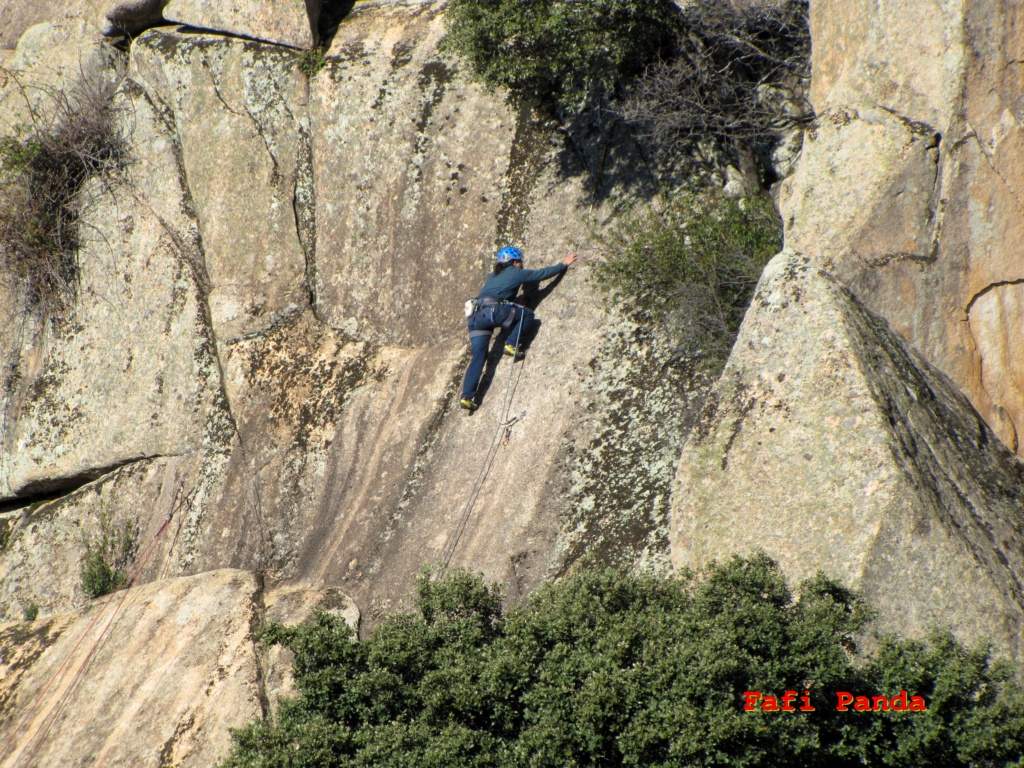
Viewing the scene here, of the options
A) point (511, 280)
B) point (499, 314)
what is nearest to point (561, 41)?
point (511, 280)

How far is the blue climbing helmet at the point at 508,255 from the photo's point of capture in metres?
10.9

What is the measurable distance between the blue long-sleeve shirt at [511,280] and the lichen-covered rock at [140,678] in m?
4.43

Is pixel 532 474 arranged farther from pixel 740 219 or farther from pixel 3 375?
pixel 3 375

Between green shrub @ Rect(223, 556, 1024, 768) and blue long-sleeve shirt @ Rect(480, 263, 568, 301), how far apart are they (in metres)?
4.06

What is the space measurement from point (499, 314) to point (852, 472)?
15.0ft

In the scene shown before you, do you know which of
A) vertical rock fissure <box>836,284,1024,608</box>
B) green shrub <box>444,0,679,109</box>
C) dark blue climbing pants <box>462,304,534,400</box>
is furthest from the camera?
green shrub <box>444,0,679,109</box>

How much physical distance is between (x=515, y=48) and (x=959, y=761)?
9.09 meters

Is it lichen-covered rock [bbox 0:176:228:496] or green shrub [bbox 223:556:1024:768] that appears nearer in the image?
green shrub [bbox 223:556:1024:768]

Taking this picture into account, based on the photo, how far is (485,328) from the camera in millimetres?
10789

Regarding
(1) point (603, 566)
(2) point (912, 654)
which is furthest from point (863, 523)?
(1) point (603, 566)

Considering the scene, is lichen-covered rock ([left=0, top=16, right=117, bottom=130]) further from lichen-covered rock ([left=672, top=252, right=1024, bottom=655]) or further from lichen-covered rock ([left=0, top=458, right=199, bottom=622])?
lichen-covered rock ([left=672, top=252, right=1024, bottom=655])

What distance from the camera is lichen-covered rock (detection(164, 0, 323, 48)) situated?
44.0 feet

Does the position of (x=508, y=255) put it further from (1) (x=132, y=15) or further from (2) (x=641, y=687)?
(1) (x=132, y=15)

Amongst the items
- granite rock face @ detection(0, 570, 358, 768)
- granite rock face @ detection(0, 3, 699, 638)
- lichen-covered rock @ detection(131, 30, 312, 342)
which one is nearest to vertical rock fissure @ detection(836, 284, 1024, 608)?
granite rock face @ detection(0, 3, 699, 638)
